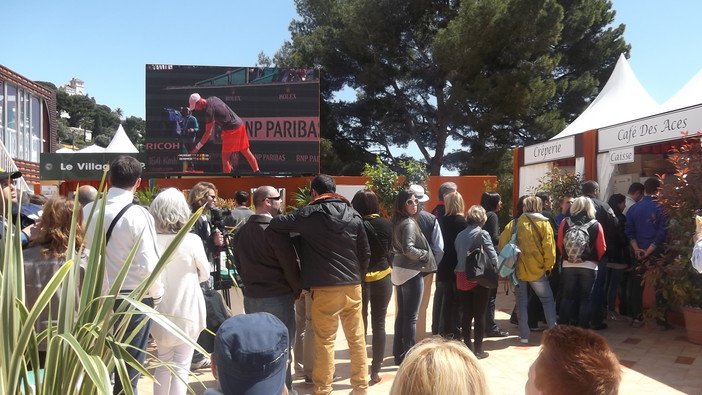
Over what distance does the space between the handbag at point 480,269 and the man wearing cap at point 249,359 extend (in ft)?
11.4

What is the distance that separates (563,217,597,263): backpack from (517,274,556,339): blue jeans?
386 mm

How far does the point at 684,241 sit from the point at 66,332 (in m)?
6.01

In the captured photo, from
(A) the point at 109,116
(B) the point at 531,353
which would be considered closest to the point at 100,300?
(B) the point at 531,353

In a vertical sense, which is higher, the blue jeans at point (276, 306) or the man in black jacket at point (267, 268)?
the man in black jacket at point (267, 268)

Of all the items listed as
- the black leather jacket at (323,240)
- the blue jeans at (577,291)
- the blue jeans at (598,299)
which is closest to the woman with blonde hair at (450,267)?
the blue jeans at (577,291)

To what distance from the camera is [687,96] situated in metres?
7.74

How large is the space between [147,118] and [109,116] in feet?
258

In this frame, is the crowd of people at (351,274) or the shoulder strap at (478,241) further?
the shoulder strap at (478,241)

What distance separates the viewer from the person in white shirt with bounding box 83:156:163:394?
3.03 metres

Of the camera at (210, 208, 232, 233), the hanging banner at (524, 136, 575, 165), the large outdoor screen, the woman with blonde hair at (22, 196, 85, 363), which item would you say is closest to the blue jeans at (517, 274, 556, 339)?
the camera at (210, 208, 232, 233)

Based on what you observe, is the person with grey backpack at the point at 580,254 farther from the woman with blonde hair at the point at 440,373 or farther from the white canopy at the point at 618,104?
the woman with blonde hair at the point at 440,373

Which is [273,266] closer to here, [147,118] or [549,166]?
[549,166]

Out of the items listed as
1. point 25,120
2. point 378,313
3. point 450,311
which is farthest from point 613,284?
point 25,120

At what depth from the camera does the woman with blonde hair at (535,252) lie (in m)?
5.84
